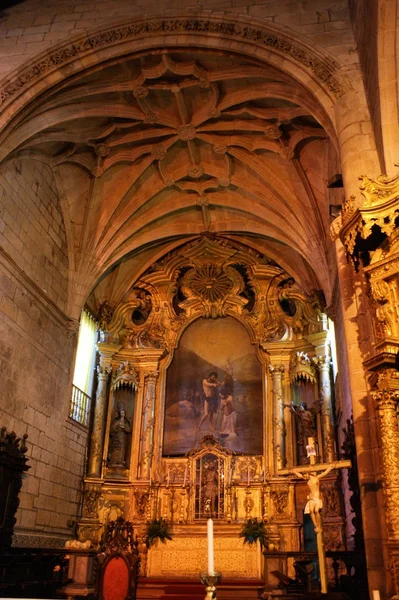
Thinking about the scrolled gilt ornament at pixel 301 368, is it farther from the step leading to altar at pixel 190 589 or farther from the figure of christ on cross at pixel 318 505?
the figure of christ on cross at pixel 318 505

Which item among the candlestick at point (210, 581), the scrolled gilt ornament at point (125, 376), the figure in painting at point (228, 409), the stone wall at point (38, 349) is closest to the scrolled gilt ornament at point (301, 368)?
the figure in painting at point (228, 409)

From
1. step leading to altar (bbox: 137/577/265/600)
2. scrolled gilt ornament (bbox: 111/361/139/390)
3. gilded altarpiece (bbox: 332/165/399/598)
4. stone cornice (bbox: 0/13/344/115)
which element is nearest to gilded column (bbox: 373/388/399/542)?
gilded altarpiece (bbox: 332/165/399/598)

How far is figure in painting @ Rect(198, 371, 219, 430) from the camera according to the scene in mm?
14570

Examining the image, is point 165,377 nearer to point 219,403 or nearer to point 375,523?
point 219,403

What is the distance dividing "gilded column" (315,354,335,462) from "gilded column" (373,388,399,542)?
7.53m

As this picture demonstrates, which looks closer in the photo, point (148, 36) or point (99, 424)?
point (148, 36)

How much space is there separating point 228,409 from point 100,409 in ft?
10.9

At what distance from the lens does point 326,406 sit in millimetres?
13320

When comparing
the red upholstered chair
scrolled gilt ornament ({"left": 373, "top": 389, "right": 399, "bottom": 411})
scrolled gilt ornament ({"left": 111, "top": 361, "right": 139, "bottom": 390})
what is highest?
scrolled gilt ornament ({"left": 111, "top": 361, "right": 139, "bottom": 390})

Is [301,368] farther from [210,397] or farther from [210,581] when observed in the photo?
[210,581]

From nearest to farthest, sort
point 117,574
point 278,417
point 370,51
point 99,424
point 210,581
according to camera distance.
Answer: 1. point 210,581
2. point 117,574
3. point 370,51
4. point 278,417
5. point 99,424

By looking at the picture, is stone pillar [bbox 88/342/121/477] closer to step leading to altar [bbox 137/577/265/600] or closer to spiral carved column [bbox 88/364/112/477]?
spiral carved column [bbox 88/364/112/477]

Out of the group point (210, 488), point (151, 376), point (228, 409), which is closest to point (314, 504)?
point (210, 488)

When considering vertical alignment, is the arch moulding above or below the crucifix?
above
